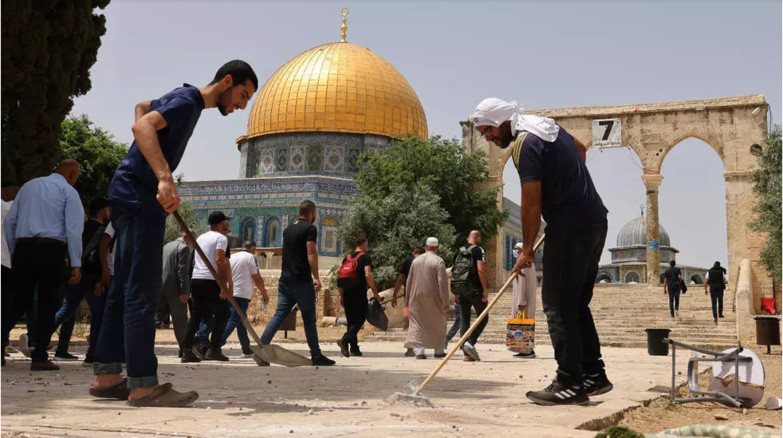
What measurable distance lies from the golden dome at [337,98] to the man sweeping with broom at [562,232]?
3735cm

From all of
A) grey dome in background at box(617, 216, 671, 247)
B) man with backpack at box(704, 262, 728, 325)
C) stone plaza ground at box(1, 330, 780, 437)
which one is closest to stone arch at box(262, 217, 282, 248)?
man with backpack at box(704, 262, 728, 325)

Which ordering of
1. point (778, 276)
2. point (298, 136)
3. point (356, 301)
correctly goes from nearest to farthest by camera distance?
point (356, 301) < point (778, 276) < point (298, 136)

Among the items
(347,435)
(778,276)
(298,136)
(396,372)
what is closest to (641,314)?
(778,276)

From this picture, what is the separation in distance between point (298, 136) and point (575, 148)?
37.9m

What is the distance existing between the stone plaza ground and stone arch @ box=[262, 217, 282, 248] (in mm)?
31859

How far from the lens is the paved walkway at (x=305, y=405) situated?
309 cm

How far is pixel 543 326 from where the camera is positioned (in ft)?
56.1

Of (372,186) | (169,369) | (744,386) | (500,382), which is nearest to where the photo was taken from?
(744,386)

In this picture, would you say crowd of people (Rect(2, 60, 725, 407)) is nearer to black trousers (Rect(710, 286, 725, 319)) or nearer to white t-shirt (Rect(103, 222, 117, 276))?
white t-shirt (Rect(103, 222, 117, 276))

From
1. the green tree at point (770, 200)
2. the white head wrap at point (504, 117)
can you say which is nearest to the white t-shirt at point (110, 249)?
the white head wrap at point (504, 117)

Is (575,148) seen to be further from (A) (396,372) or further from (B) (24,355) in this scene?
(B) (24,355)

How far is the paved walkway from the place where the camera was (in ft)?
10.1

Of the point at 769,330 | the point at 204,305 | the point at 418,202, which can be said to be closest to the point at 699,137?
the point at 418,202

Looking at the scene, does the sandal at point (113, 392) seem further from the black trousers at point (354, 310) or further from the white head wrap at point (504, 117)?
the black trousers at point (354, 310)
